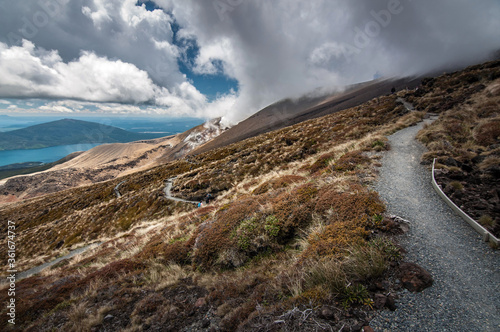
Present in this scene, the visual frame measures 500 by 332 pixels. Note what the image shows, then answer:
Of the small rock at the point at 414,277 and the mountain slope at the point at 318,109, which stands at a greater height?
the mountain slope at the point at 318,109

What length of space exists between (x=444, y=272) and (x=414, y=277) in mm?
921

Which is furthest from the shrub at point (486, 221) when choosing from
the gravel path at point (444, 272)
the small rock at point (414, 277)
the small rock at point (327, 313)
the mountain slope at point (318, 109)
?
the mountain slope at point (318, 109)

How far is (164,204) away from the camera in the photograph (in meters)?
32.1

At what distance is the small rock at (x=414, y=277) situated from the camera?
12.3ft

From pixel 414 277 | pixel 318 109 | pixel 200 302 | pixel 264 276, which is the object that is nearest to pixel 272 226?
pixel 264 276

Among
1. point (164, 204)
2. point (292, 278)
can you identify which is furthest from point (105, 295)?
point (164, 204)

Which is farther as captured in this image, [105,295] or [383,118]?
[383,118]

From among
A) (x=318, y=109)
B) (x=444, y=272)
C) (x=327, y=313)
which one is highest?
(x=318, y=109)

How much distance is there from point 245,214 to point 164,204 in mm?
27887

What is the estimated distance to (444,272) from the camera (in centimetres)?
413

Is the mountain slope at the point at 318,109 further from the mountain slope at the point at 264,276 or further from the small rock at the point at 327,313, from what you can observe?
the small rock at the point at 327,313

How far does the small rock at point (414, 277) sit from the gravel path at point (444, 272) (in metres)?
0.11

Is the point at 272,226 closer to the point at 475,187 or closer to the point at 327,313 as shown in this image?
the point at 327,313

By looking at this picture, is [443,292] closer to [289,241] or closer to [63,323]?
[289,241]
